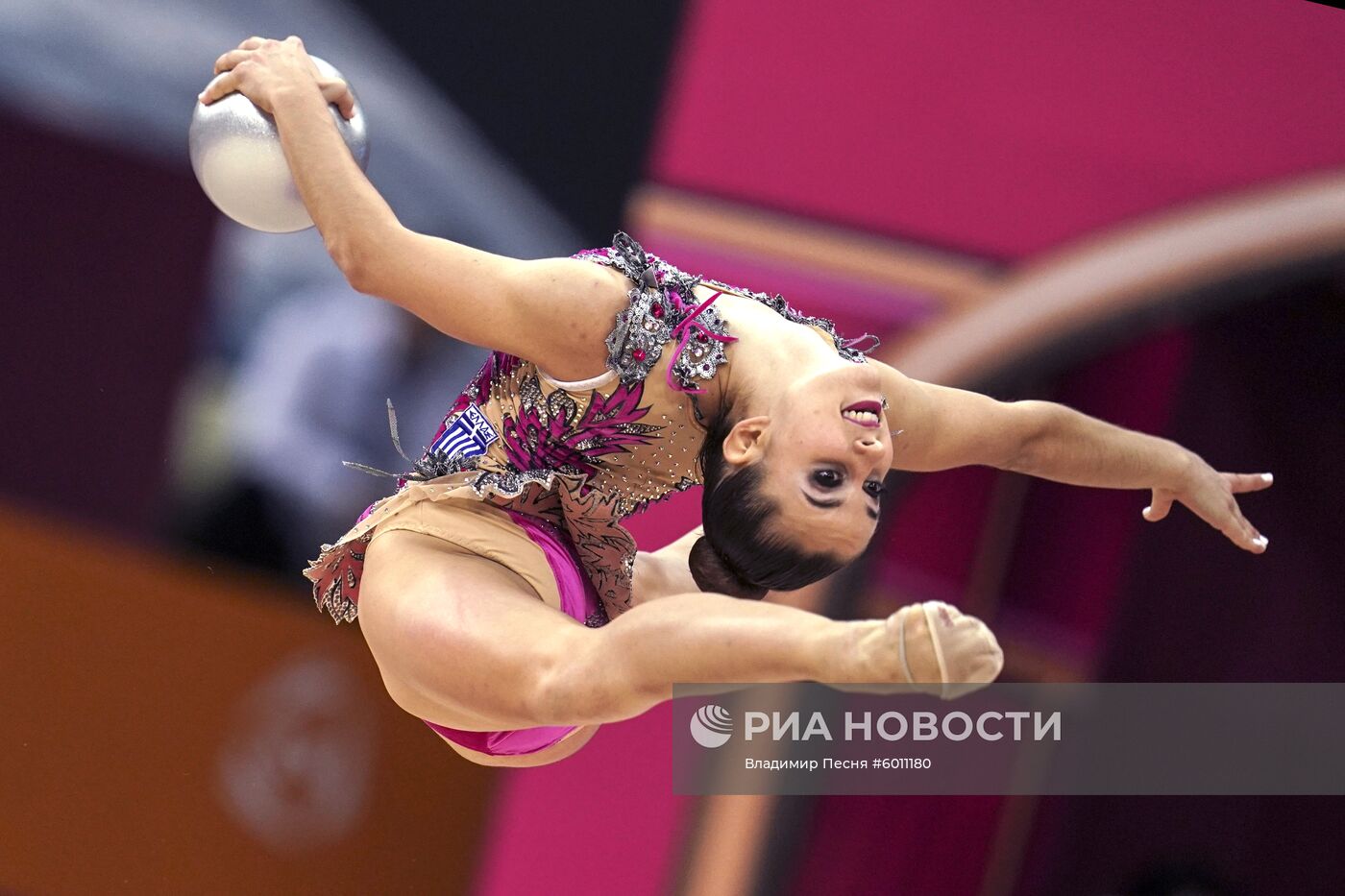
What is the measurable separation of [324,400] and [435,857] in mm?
986

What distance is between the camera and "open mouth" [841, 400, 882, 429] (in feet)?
5.34

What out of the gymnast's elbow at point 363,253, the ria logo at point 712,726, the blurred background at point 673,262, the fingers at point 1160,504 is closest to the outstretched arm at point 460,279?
the gymnast's elbow at point 363,253

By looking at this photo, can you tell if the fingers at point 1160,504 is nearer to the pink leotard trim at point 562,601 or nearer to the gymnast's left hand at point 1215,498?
the gymnast's left hand at point 1215,498

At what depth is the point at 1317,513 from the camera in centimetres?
324

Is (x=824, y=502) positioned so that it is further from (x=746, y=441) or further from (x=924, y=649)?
(x=924, y=649)

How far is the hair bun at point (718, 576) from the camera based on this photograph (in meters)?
1.74

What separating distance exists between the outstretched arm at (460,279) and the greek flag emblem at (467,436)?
19 cm

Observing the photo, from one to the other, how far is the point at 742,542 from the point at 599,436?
244 millimetres

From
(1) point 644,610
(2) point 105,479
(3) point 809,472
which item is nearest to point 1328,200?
(3) point 809,472

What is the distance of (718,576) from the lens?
175 centimetres

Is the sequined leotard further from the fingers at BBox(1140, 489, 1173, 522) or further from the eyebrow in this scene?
the fingers at BBox(1140, 489, 1173, 522)

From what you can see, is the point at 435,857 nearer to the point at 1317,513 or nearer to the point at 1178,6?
the point at 1317,513

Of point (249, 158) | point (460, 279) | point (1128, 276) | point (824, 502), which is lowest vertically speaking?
point (824, 502)

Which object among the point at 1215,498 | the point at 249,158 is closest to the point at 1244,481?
the point at 1215,498
